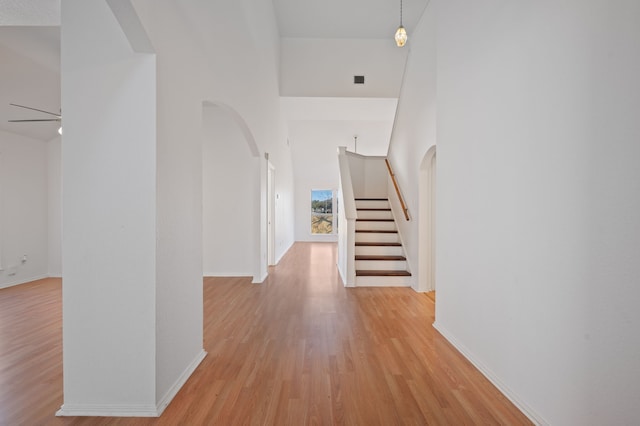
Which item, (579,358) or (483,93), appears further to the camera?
(483,93)

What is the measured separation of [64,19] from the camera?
1919 millimetres

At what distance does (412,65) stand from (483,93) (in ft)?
10.6

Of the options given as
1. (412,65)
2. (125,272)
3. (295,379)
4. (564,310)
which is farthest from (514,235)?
(412,65)

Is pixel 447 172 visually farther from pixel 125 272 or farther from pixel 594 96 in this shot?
pixel 125 272

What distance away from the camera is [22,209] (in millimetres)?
5414

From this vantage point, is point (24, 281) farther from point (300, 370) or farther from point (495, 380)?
point (495, 380)

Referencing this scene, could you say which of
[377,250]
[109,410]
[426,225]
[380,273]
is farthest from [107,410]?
[377,250]

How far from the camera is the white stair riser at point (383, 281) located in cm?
518

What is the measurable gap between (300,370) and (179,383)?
2.81ft

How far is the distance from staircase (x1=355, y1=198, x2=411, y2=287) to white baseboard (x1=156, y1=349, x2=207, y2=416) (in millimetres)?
3029

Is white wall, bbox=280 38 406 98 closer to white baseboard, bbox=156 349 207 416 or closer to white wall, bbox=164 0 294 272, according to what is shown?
white wall, bbox=164 0 294 272

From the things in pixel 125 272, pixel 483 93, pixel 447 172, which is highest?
pixel 483 93

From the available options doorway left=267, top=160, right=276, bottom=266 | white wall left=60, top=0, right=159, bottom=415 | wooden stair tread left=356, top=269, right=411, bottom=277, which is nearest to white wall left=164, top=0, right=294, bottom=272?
doorway left=267, top=160, right=276, bottom=266

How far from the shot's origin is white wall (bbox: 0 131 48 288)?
16.9 ft
